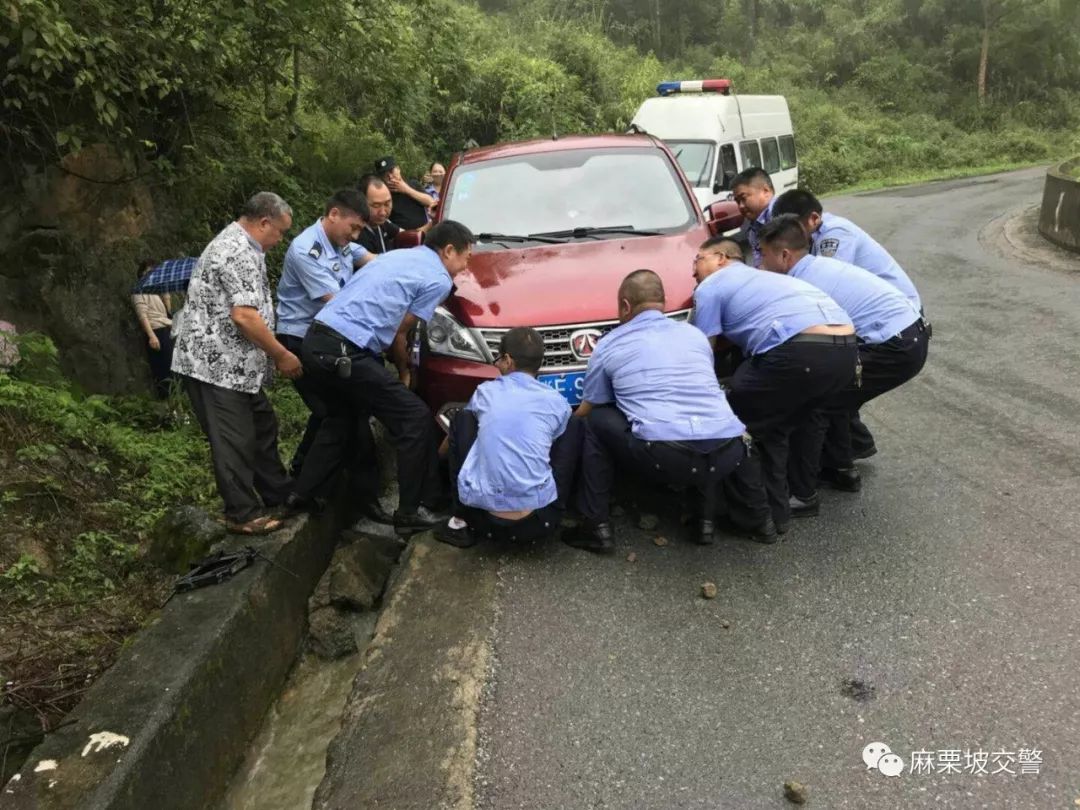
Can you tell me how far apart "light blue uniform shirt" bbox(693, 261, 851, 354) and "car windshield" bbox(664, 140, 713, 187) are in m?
8.18

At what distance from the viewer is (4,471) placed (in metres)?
4.12

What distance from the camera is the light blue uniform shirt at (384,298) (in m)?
3.96

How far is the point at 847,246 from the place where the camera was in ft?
14.9

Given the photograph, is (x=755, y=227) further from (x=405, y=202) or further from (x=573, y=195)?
(x=405, y=202)

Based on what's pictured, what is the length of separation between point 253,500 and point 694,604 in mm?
2252

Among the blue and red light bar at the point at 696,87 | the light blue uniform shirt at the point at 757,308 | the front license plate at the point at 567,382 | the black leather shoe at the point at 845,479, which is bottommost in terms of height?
the black leather shoe at the point at 845,479

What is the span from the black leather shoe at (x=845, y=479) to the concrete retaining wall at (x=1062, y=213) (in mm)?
8169

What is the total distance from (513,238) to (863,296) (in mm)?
2110

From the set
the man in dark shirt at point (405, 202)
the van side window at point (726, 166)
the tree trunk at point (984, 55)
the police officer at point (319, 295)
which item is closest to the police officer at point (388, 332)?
the police officer at point (319, 295)

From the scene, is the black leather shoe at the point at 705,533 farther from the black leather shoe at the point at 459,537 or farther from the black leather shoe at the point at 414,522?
the black leather shoe at the point at 414,522

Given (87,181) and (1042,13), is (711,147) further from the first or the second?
(1042,13)

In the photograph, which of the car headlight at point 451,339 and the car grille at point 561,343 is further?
the car headlight at point 451,339

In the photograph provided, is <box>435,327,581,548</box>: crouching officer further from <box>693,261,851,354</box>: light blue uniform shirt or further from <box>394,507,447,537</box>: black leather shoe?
<box>693,261,851,354</box>: light blue uniform shirt

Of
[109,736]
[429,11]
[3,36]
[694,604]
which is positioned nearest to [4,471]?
[109,736]
